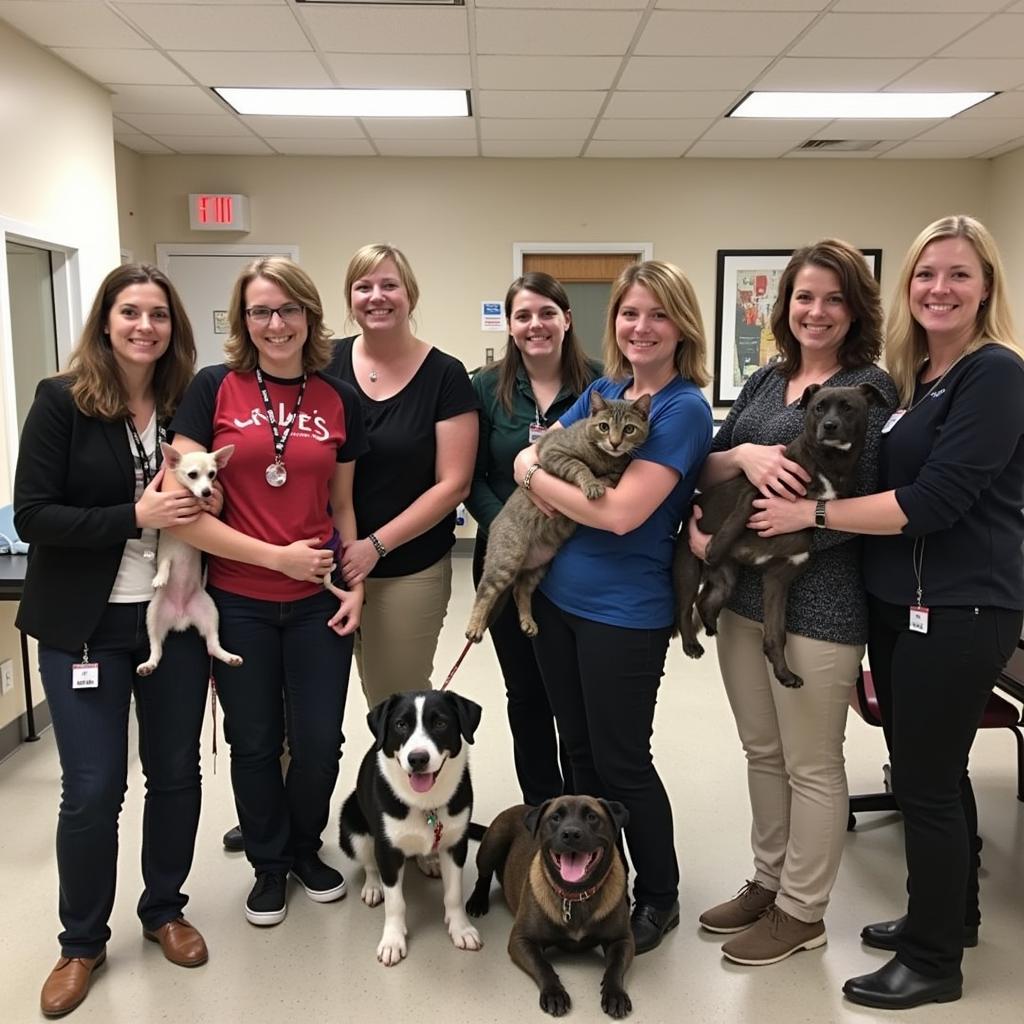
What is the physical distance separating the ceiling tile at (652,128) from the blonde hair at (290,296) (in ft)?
14.2

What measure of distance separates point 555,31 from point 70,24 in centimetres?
237

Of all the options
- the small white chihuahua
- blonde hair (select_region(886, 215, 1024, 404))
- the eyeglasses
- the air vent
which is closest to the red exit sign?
the air vent

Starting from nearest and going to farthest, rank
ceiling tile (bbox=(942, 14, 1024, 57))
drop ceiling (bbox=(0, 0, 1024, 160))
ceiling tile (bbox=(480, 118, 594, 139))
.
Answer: drop ceiling (bbox=(0, 0, 1024, 160)) < ceiling tile (bbox=(942, 14, 1024, 57)) < ceiling tile (bbox=(480, 118, 594, 139))

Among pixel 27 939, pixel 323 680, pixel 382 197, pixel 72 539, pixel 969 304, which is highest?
pixel 382 197

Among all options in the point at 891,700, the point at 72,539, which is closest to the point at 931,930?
the point at 891,700

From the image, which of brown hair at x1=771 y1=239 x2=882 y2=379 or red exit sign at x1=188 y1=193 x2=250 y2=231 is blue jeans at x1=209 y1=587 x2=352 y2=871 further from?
red exit sign at x1=188 y1=193 x2=250 y2=231

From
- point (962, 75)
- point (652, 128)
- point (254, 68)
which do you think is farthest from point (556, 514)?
point (652, 128)

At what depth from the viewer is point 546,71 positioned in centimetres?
480

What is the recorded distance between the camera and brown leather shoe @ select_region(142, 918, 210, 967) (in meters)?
2.18

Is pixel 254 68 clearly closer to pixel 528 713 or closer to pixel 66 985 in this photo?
pixel 528 713

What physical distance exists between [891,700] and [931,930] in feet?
1.79

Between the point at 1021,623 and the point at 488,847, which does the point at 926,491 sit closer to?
the point at 1021,623

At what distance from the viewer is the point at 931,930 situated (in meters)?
2.00

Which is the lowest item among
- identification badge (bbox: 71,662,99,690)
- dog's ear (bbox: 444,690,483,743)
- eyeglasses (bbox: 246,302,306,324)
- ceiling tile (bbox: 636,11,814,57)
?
dog's ear (bbox: 444,690,483,743)
